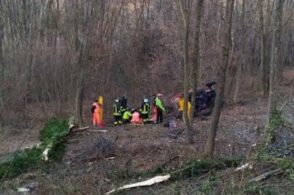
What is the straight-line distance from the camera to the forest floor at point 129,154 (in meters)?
12.4

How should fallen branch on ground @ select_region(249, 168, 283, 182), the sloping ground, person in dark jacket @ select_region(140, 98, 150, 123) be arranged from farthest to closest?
1. person in dark jacket @ select_region(140, 98, 150, 123)
2. the sloping ground
3. fallen branch on ground @ select_region(249, 168, 283, 182)

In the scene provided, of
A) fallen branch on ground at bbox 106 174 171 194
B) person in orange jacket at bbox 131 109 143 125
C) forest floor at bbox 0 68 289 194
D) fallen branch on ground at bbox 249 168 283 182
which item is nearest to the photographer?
fallen branch on ground at bbox 249 168 283 182

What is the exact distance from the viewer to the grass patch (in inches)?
609

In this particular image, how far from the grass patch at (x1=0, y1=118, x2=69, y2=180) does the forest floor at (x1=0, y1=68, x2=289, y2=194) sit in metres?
0.37

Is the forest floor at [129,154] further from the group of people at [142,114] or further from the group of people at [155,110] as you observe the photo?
the group of people at [142,114]

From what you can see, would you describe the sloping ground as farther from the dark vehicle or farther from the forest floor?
the dark vehicle

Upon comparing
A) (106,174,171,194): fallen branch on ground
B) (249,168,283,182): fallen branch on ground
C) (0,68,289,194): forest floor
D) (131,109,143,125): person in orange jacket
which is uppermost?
(249,168,283,182): fallen branch on ground

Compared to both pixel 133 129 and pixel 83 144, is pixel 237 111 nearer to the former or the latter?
pixel 133 129

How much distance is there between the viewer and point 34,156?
16156mm

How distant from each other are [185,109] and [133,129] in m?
3.90

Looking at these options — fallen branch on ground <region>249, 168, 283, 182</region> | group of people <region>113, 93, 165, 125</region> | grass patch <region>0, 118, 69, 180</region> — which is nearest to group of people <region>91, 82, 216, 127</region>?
group of people <region>113, 93, 165, 125</region>

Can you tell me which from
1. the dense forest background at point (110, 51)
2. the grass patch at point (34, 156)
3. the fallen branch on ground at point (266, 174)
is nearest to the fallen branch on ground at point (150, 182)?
the fallen branch on ground at point (266, 174)

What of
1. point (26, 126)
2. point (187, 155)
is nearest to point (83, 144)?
point (187, 155)

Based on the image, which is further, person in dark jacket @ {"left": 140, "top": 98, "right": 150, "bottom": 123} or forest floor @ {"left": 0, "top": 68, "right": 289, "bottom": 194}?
person in dark jacket @ {"left": 140, "top": 98, "right": 150, "bottom": 123}
